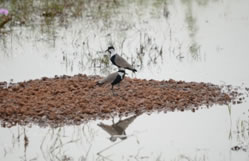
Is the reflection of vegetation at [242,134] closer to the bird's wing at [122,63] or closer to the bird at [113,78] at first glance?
the bird at [113,78]

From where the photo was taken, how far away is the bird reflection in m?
6.09

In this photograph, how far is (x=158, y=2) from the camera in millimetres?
13234

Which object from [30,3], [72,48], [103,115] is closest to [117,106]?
[103,115]

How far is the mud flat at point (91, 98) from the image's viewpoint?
6.74m

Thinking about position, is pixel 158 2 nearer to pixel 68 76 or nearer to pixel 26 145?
pixel 68 76

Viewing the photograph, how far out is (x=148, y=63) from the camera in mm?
9188

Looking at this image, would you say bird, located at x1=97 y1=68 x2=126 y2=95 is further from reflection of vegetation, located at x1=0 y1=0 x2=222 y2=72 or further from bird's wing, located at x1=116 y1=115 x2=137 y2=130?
reflection of vegetation, located at x1=0 y1=0 x2=222 y2=72

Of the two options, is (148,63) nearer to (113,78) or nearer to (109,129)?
(113,78)

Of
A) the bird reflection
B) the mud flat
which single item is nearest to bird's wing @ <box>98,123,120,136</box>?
the bird reflection

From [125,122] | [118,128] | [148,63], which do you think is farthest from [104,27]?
[118,128]

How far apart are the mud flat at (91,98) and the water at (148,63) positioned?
0.24 metres

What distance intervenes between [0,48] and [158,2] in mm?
4733

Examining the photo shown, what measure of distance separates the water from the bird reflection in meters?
0.07

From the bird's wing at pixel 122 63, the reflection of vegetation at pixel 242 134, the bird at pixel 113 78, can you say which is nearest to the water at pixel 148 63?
the reflection of vegetation at pixel 242 134
